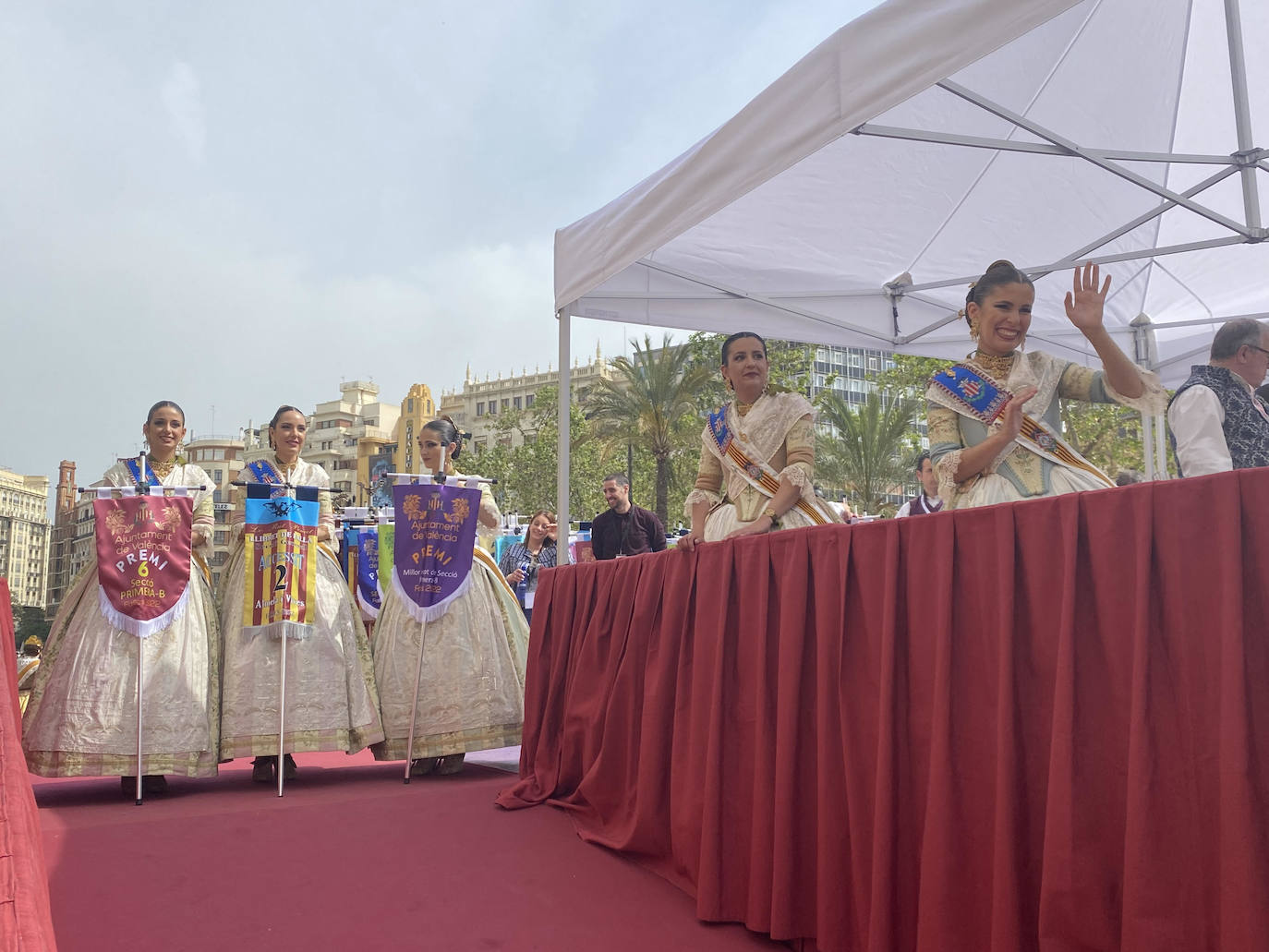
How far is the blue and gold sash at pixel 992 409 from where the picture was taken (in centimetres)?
271

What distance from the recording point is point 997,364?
286cm

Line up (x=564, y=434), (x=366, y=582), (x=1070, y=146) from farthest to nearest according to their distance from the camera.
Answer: (x=366, y=582)
(x=564, y=434)
(x=1070, y=146)

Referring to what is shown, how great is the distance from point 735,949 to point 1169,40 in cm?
475

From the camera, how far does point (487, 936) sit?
2391mm

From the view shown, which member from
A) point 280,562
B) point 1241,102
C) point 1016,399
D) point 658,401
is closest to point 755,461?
point 1016,399

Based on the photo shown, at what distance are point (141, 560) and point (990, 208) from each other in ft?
15.4

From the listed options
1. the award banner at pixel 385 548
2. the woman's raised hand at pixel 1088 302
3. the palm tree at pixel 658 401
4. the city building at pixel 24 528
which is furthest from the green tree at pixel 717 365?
the city building at pixel 24 528

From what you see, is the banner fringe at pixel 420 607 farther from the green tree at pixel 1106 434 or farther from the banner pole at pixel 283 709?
the green tree at pixel 1106 434

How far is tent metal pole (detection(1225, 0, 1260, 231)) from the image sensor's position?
427 centimetres

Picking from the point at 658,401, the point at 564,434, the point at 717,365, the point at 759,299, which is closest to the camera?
the point at 564,434

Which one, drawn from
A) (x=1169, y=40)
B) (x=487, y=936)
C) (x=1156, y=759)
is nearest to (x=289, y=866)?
(x=487, y=936)

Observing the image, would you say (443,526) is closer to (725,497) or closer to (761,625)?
(725,497)

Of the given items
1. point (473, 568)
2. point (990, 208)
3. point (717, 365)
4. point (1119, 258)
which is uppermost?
point (717, 365)

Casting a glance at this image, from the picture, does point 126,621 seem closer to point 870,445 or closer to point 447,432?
point 447,432
